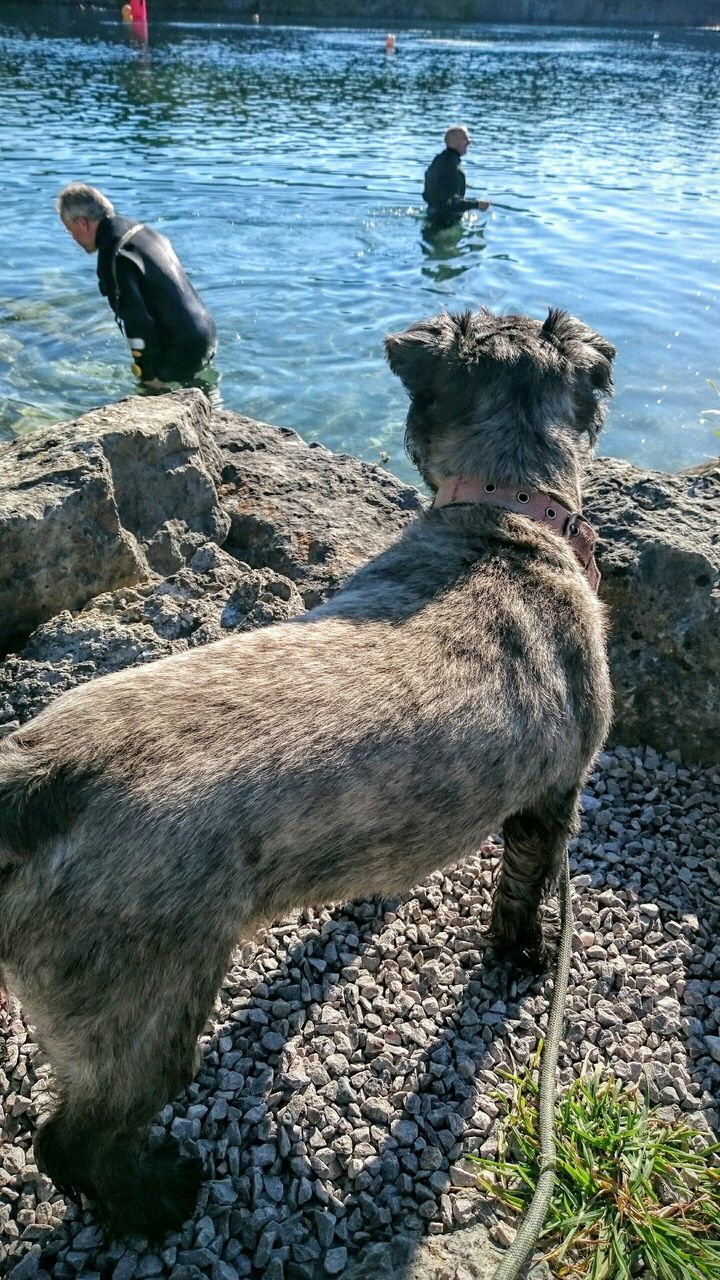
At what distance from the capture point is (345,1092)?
3100 mm

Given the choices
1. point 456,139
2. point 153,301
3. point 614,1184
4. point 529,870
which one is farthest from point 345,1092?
point 456,139

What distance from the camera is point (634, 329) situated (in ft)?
40.8

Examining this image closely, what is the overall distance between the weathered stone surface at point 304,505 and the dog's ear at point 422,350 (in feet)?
4.14

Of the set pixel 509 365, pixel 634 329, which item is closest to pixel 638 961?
pixel 509 365

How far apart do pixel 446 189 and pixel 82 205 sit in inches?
331

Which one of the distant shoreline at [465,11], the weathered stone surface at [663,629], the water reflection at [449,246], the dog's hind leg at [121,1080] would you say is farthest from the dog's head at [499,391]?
the distant shoreline at [465,11]

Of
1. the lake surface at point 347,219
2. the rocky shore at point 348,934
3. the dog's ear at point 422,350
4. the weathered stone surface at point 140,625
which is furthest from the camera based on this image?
the lake surface at point 347,219

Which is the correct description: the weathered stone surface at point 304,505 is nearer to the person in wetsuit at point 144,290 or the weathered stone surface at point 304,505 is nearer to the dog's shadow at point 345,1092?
the dog's shadow at point 345,1092

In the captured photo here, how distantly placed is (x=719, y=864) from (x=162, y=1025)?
8.81 feet

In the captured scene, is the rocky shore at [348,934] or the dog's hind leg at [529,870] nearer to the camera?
the rocky shore at [348,934]

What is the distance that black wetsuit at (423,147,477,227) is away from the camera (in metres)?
15.7

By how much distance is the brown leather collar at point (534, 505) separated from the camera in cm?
341

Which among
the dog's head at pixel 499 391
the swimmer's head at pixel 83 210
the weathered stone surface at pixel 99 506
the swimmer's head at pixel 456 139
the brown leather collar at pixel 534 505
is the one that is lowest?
the weathered stone surface at pixel 99 506

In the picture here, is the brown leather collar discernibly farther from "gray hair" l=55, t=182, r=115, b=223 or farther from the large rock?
"gray hair" l=55, t=182, r=115, b=223
